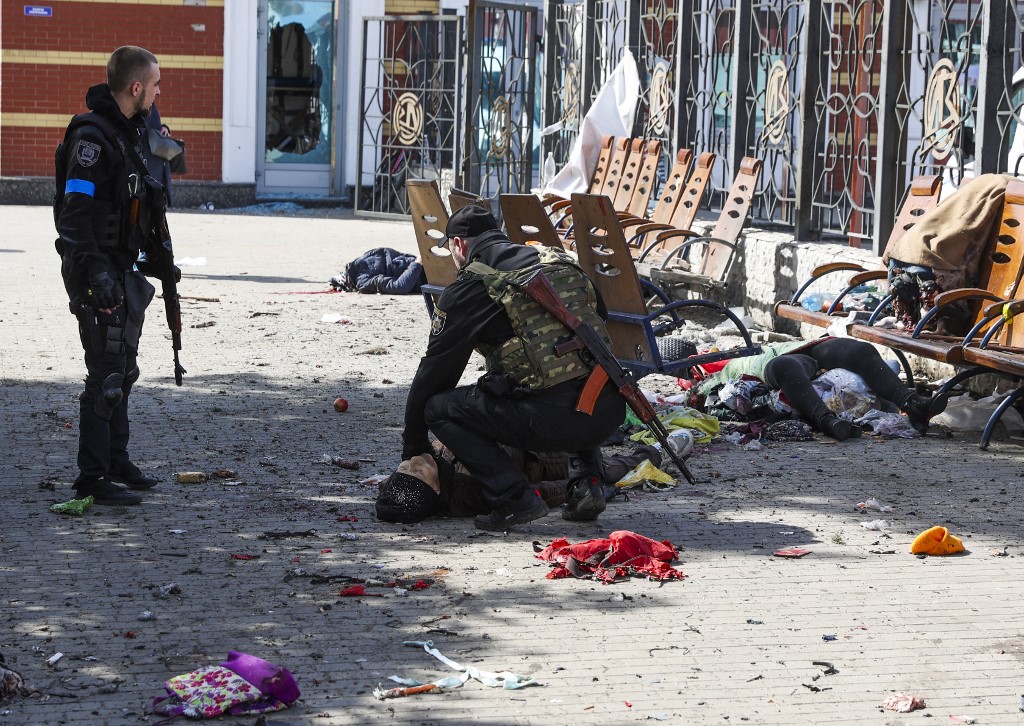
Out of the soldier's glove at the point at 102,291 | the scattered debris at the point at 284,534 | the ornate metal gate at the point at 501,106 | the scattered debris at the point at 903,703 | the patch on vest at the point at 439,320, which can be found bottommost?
the scattered debris at the point at 903,703

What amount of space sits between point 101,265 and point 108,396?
55 centimetres

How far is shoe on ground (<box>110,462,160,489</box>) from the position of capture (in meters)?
6.27

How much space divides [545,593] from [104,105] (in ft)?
8.94

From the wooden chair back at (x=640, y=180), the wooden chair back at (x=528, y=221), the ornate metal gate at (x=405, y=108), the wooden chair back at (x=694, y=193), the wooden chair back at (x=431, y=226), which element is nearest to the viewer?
the wooden chair back at (x=528, y=221)

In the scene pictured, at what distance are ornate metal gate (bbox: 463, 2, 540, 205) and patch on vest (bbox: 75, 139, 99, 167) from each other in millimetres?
13628

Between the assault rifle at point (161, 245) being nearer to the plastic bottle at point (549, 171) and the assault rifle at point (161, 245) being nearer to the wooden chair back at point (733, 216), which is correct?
the wooden chair back at point (733, 216)

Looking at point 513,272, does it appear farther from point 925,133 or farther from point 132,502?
point 925,133

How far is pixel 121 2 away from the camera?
21.9 m

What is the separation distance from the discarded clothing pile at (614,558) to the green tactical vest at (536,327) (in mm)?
685

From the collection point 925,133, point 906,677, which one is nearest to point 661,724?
point 906,677

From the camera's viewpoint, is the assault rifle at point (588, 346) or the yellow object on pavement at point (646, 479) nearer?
the assault rifle at point (588, 346)

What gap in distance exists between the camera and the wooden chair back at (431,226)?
30.8 feet

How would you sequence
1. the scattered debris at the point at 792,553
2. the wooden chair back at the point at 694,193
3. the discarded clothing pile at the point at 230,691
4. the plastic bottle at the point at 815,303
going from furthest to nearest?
the wooden chair back at the point at 694,193, the plastic bottle at the point at 815,303, the scattered debris at the point at 792,553, the discarded clothing pile at the point at 230,691

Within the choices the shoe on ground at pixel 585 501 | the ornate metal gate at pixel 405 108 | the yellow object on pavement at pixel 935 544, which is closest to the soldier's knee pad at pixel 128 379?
the shoe on ground at pixel 585 501
